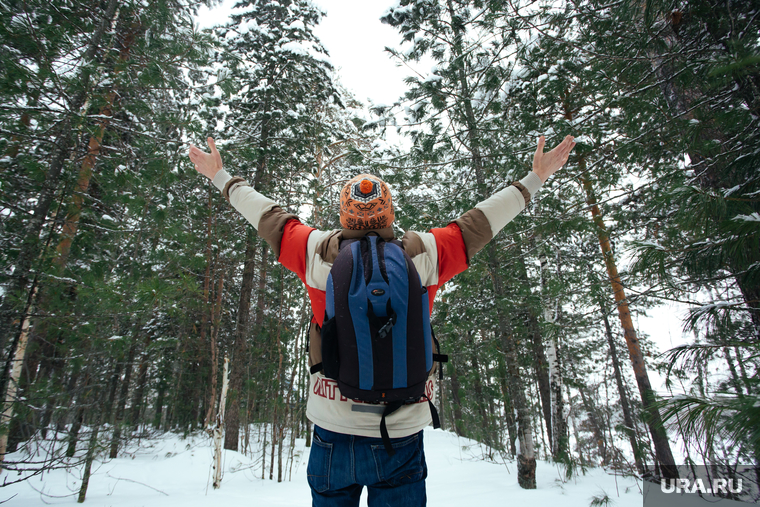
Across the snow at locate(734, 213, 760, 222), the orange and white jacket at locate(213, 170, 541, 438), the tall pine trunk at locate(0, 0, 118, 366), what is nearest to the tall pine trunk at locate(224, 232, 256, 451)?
the tall pine trunk at locate(0, 0, 118, 366)

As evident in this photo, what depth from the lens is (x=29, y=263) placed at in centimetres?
348

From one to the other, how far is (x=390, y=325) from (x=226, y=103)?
981 cm

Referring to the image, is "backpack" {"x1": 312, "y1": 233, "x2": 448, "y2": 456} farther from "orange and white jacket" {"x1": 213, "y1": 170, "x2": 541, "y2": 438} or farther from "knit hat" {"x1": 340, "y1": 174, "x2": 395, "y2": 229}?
"knit hat" {"x1": 340, "y1": 174, "x2": 395, "y2": 229}

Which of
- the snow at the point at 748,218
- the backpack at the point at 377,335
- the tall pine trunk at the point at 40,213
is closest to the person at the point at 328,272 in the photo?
the backpack at the point at 377,335

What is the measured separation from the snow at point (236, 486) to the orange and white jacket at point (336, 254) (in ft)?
12.2

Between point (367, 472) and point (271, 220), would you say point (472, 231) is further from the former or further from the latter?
point (367, 472)

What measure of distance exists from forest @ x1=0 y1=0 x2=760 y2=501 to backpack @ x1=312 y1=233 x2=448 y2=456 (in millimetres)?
1115

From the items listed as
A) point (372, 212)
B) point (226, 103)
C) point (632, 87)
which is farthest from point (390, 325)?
point (226, 103)

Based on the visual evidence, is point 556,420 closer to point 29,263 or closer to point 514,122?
point 514,122

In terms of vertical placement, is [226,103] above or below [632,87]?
above

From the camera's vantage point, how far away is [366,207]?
Result: 5.51 ft

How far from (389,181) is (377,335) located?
271 inches

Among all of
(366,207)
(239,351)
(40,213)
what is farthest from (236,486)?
(366,207)

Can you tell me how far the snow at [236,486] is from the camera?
14.7ft
